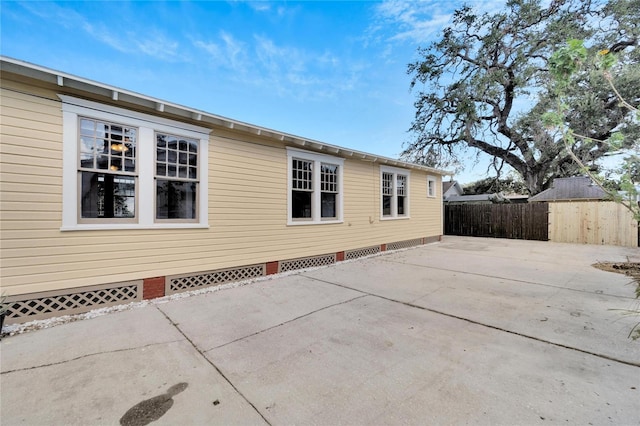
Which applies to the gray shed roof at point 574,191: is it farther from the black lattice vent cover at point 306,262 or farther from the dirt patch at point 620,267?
the black lattice vent cover at point 306,262

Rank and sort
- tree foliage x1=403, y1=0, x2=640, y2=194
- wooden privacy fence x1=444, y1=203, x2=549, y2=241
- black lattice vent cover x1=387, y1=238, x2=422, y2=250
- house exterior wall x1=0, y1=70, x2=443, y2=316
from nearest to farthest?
house exterior wall x1=0, y1=70, x2=443, y2=316 < black lattice vent cover x1=387, y1=238, x2=422, y2=250 < wooden privacy fence x1=444, y1=203, x2=549, y2=241 < tree foliage x1=403, y1=0, x2=640, y2=194

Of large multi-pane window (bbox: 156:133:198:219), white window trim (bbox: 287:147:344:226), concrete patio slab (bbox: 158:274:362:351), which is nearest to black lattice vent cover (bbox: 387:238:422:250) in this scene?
white window trim (bbox: 287:147:344:226)

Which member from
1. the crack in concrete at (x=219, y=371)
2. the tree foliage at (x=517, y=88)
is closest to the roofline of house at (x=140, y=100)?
the crack in concrete at (x=219, y=371)

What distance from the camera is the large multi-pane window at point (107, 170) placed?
388 cm

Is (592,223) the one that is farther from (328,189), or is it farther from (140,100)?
(140,100)

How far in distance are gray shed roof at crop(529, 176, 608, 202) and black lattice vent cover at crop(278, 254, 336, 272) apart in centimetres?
1355

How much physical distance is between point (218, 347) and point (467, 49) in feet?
68.4

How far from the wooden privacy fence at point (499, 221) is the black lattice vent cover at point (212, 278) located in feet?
40.5

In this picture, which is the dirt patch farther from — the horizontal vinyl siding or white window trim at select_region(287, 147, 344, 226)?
white window trim at select_region(287, 147, 344, 226)

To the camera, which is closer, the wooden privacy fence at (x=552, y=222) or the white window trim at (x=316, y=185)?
the white window trim at (x=316, y=185)

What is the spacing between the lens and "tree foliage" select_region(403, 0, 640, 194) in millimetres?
13914

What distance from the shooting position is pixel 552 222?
37.8 ft

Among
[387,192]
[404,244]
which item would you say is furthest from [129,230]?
[404,244]

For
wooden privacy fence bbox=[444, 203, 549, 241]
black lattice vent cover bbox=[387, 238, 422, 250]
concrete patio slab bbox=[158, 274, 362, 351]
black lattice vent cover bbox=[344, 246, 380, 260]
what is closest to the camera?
concrete patio slab bbox=[158, 274, 362, 351]
